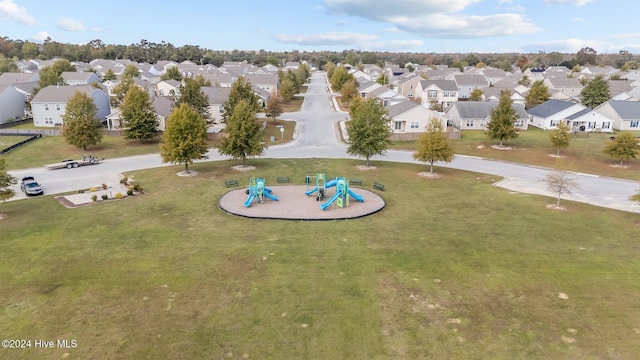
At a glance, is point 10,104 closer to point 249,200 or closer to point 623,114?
point 249,200

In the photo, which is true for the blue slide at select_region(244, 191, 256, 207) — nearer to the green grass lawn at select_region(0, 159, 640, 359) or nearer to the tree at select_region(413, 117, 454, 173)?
the green grass lawn at select_region(0, 159, 640, 359)

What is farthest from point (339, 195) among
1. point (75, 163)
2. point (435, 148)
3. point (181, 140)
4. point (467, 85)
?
point (467, 85)

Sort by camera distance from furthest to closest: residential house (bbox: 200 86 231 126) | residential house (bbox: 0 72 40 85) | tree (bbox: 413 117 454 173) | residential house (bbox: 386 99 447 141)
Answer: residential house (bbox: 0 72 40 85)
residential house (bbox: 200 86 231 126)
residential house (bbox: 386 99 447 141)
tree (bbox: 413 117 454 173)

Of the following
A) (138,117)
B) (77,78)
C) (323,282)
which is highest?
(77,78)

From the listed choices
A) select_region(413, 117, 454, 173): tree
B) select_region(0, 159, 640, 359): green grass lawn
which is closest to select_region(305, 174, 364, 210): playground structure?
select_region(0, 159, 640, 359): green grass lawn

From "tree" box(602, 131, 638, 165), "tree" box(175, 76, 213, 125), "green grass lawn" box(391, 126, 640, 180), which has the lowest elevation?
"green grass lawn" box(391, 126, 640, 180)

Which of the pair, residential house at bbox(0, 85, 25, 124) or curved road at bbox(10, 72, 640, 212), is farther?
residential house at bbox(0, 85, 25, 124)

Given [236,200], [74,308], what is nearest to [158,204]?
[236,200]
